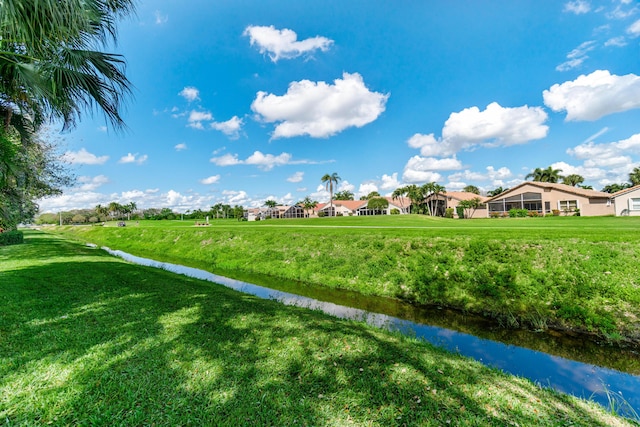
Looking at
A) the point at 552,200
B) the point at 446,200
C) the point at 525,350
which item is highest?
the point at 446,200

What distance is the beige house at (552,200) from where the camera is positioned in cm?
3275

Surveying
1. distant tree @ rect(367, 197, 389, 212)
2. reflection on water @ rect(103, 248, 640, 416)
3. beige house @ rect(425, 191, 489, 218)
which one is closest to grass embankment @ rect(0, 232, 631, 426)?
reflection on water @ rect(103, 248, 640, 416)

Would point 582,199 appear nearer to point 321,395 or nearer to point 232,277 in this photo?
point 232,277

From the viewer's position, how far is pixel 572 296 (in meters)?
8.02

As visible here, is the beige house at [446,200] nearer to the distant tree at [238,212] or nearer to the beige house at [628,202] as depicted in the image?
the beige house at [628,202]

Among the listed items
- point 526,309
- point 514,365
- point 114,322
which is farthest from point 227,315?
point 526,309

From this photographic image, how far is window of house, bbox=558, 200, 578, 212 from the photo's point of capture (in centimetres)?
3484

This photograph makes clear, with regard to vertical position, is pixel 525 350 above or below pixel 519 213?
below

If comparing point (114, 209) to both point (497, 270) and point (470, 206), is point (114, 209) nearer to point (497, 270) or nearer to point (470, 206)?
point (470, 206)

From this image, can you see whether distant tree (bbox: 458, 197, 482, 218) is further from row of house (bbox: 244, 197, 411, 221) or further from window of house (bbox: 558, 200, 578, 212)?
row of house (bbox: 244, 197, 411, 221)

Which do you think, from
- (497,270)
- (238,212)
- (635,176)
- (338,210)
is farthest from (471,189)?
(497,270)

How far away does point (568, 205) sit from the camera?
35375 millimetres

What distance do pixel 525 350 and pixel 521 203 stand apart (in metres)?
41.2

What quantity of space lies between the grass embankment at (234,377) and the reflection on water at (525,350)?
1705mm
